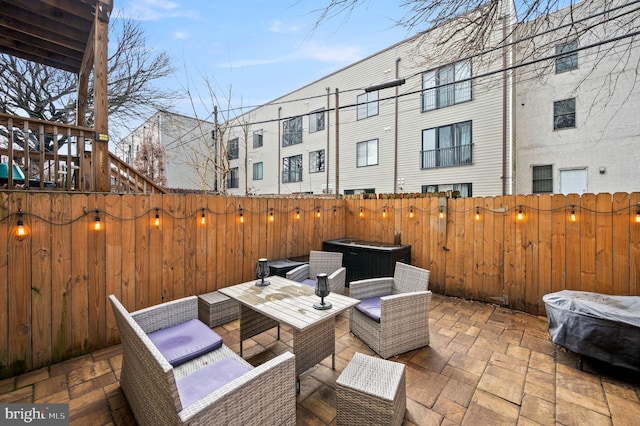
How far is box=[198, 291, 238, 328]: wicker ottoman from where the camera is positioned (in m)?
3.45

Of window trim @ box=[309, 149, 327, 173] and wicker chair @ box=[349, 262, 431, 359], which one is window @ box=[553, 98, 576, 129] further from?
wicker chair @ box=[349, 262, 431, 359]

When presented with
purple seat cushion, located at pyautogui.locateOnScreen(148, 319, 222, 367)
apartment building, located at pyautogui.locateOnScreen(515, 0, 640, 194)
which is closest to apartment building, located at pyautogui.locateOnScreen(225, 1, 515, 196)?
apartment building, located at pyautogui.locateOnScreen(515, 0, 640, 194)

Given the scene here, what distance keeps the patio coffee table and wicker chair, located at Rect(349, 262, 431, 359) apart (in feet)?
1.39

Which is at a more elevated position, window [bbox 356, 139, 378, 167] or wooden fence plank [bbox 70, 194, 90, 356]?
window [bbox 356, 139, 378, 167]

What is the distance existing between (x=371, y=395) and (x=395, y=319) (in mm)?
1127

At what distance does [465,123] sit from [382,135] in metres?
2.98

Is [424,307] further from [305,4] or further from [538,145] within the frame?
[538,145]

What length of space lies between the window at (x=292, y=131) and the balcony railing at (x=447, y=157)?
21.3ft

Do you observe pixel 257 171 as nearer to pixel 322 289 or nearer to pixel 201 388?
pixel 322 289

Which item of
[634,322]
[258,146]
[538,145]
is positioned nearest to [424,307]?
[634,322]

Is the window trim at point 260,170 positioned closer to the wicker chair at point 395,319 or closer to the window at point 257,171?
the window at point 257,171

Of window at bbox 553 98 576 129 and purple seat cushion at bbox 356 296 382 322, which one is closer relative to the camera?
purple seat cushion at bbox 356 296 382 322

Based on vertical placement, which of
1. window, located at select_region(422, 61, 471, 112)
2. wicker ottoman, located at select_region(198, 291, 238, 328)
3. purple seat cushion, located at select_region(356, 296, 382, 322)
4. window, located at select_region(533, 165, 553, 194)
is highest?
window, located at select_region(422, 61, 471, 112)

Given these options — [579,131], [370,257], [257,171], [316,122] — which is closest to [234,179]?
[257,171]
